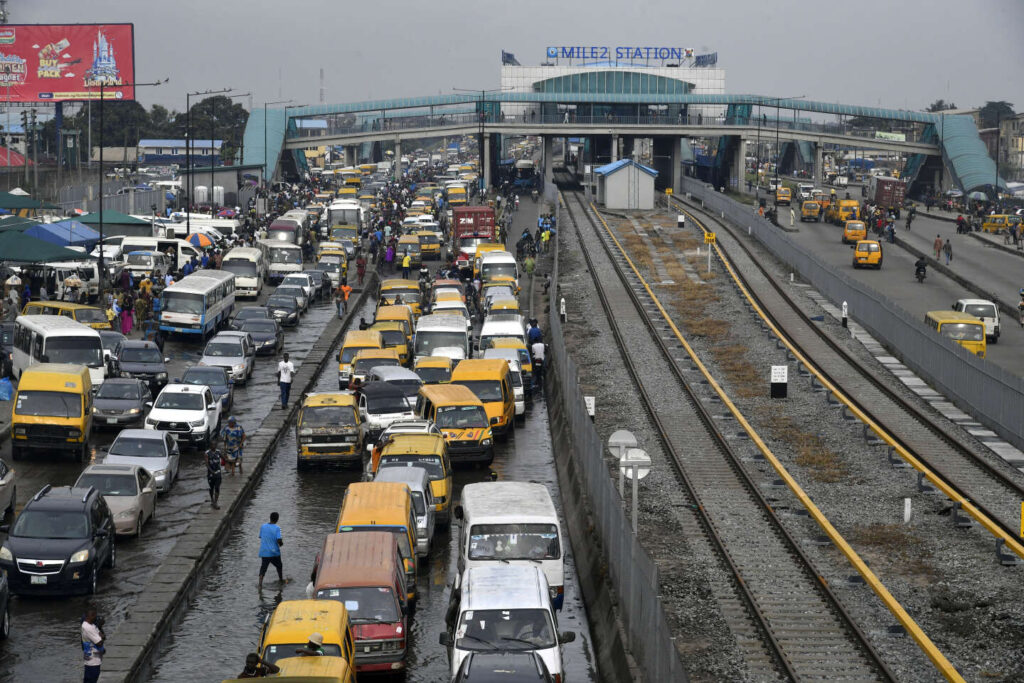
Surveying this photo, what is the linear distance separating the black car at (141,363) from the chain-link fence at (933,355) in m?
22.0

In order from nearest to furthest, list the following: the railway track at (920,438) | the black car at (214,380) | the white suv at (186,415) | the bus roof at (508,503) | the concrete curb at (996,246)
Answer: the bus roof at (508,503) → the railway track at (920,438) → the white suv at (186,415) → the black car at (214,380) → the concrete curb at (996,246)

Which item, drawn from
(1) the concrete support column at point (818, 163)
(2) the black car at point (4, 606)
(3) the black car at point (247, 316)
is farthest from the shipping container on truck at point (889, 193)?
(2) the black car at point (4, 606)

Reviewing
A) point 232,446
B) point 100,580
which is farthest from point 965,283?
point 100,580

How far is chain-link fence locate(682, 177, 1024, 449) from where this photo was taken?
36219mm

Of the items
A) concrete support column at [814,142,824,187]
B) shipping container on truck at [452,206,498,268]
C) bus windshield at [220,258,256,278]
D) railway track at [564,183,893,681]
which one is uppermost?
concrete support column at [814,142,824,187]

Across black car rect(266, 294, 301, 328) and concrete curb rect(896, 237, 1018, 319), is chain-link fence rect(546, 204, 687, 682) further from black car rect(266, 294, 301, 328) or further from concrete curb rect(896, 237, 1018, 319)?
concrete curb rect(896, 237, 1018, 319)

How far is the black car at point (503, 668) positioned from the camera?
1739 centimetres

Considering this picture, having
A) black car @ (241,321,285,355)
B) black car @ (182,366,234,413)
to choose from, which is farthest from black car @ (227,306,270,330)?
black car @ (182,366,234,413)

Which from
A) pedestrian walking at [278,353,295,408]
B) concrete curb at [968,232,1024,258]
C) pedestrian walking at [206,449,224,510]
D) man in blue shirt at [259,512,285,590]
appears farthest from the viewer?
concrete curb at [968,232,1024,258]

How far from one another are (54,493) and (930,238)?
76.4m

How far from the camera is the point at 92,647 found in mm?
19016

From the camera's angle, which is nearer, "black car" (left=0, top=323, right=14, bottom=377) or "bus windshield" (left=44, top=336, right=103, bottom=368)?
"bus windshield" (left=44, top=336, right=103, bottom=368)

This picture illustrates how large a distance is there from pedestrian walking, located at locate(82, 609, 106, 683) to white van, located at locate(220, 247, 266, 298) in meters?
42.2

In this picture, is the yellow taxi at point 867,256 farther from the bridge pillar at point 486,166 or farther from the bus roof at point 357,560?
the bus roof at point 357,560
